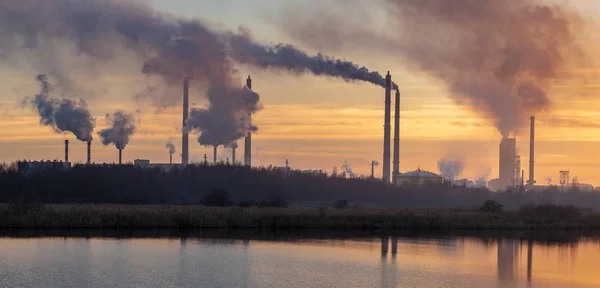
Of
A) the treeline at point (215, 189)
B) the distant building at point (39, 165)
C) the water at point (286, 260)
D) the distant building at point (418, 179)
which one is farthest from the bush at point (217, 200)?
the distant building at point (418, 179)

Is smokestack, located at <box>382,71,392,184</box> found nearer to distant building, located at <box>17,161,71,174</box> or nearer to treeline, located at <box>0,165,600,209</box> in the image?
treeline, located at <box>0,165,600,209</box>

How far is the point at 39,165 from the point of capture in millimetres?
111750

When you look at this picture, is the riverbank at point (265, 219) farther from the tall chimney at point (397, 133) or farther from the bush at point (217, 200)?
the tall chimney at point (397, 133)

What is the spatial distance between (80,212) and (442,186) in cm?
A: 8490

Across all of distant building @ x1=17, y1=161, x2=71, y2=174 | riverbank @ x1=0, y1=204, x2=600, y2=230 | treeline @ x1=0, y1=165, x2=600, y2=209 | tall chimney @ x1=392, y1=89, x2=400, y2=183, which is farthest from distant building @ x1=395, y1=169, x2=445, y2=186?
riverbank @ x1=0, y1=204, x2=600, y2=230

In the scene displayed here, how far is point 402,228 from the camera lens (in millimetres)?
64375

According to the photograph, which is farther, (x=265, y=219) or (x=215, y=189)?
(x=215, y=189)

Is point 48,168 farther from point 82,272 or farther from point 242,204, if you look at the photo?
point 82,272

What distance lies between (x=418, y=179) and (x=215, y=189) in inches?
2369

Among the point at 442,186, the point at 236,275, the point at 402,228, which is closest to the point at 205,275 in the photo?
the point at 236,275

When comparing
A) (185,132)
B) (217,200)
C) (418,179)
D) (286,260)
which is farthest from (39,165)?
(286,260)

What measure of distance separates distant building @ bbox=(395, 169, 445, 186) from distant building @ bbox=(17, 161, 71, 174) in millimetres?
48111

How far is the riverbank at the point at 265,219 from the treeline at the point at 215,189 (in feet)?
45.7

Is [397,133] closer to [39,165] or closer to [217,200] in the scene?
[217,200]
